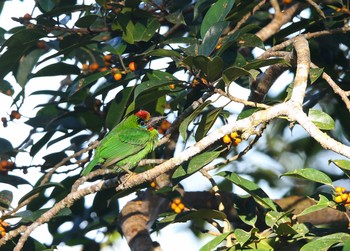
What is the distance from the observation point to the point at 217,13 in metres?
3.54

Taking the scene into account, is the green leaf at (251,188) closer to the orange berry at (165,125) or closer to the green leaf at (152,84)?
the green leaf at (152,84)

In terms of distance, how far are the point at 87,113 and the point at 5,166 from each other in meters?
0.55

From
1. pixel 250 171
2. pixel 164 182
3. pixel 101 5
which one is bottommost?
pixel 250 171

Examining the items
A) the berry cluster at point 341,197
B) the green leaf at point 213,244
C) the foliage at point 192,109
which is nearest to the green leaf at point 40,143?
the foliage at point 192,109

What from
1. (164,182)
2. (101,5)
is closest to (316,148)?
(164,182)

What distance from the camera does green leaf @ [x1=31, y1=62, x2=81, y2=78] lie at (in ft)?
14.3

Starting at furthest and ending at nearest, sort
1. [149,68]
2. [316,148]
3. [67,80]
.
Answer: [67,80] → [316,148] → [149,68]

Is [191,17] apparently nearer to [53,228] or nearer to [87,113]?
[87,113]

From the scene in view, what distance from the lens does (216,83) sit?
11.2 ft

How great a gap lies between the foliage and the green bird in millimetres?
67

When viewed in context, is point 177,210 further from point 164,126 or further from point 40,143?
point 40,143

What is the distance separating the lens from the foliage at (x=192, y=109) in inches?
126

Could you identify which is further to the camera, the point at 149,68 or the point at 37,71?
the point at 37,71

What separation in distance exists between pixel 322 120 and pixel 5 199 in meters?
1.65
